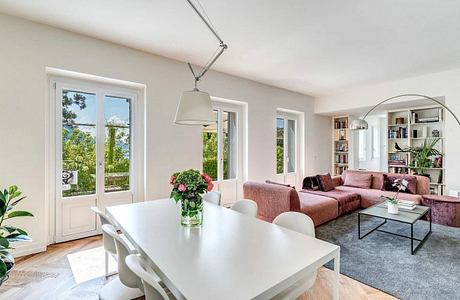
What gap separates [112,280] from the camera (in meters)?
2.30

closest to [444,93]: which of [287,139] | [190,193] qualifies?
[287,139]

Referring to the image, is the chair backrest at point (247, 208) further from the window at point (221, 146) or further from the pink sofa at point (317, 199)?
the window at point (221, 146)

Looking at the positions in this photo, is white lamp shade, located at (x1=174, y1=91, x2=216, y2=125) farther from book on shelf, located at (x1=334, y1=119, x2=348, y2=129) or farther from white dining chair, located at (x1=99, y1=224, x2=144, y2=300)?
book on shelf, located at (x1=334, y1=119, x2=348, y2=129)

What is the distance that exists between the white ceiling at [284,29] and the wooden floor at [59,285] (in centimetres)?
286

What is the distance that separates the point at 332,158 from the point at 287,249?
656 centimetres

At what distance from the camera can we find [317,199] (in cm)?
414

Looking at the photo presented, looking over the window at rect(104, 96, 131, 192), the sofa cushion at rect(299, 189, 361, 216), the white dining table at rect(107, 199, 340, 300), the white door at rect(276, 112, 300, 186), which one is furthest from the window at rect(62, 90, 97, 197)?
the white door at rect(276, 112, 300, 186)

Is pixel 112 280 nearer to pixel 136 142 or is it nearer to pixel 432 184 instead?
pixel 136 142

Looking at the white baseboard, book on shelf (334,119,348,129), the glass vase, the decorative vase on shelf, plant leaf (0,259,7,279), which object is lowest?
the white baseboard

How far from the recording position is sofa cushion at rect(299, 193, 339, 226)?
3725 mm

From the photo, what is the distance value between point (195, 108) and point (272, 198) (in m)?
2.19

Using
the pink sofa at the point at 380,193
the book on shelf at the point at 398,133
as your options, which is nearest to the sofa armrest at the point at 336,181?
the pink sofa at the point at 380,193

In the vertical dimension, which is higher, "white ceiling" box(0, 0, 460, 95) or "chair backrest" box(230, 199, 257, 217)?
"white ceiling" box(0, 0, 460, 95)

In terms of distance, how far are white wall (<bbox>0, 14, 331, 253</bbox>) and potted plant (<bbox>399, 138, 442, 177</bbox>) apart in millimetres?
3550
